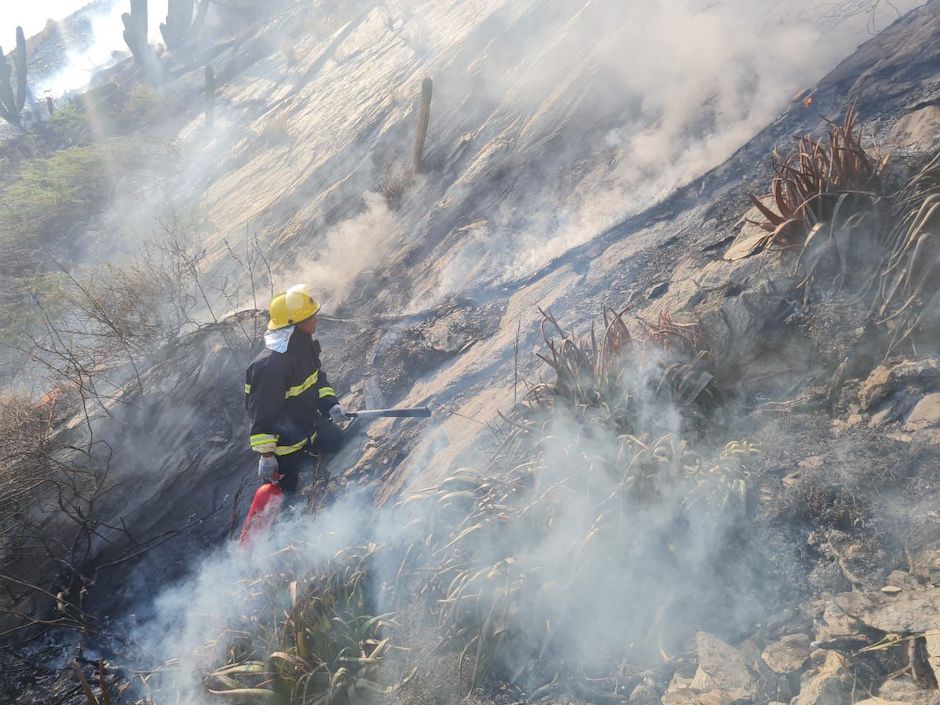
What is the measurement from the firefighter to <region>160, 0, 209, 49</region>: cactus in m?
27.3

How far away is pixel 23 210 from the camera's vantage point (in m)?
13.7

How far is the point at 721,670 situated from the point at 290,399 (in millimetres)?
3545

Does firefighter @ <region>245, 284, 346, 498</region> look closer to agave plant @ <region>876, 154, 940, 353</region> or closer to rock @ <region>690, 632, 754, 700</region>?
rock @ <region>690, 632, 754, 700</region>

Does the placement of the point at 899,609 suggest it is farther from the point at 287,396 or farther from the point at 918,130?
the point at 287,396

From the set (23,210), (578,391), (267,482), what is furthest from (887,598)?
(23,210)

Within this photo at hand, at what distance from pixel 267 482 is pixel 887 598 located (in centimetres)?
406

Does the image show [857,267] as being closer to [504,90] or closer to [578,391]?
[578,391]

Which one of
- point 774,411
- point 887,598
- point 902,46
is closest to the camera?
point 887,598

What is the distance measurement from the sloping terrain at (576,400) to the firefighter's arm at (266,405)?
0.58 meters

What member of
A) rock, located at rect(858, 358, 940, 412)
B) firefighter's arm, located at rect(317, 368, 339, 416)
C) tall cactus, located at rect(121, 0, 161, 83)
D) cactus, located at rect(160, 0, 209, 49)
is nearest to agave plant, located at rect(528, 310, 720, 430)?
rock, located at rect(858, 358, 940, 412)

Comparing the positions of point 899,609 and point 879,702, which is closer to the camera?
point 879,702

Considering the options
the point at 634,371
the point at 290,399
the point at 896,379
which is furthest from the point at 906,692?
the point at 290,399

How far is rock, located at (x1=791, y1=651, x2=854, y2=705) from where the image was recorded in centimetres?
242

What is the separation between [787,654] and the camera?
2.67 metres
